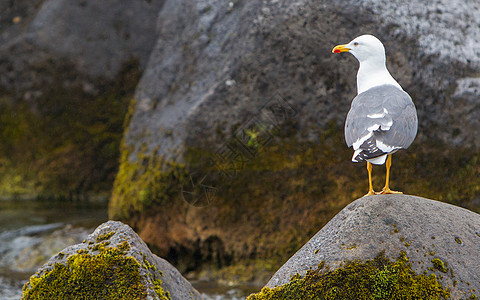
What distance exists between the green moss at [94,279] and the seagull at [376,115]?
1.61m

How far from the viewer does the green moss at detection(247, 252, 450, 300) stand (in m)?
3.51

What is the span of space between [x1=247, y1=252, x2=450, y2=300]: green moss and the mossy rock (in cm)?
100

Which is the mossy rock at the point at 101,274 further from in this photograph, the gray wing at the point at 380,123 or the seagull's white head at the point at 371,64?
the seagull's white head at the point at 371,64

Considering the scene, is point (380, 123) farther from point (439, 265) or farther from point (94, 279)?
point (94, 279)

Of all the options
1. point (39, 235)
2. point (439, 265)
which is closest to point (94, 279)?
point (439, 265)

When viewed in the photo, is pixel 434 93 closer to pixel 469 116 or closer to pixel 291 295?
pixel 469 116

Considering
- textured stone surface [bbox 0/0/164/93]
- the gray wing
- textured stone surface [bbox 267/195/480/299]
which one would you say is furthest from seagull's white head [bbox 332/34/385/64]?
textured stone surface [bbox 0/0/164/93]

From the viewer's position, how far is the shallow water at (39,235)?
641 cm

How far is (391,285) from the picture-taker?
352cm

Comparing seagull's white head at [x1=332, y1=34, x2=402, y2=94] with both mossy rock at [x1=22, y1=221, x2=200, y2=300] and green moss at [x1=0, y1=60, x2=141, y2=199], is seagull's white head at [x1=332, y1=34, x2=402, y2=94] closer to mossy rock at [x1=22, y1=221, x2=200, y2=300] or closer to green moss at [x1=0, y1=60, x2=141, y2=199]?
mossy rock at [x1=22, y1=221, x2=200, y2=300]

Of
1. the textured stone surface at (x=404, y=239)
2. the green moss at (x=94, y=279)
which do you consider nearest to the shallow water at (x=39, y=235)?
the green moss at (x=94, y=279)

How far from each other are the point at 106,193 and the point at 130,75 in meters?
1.96

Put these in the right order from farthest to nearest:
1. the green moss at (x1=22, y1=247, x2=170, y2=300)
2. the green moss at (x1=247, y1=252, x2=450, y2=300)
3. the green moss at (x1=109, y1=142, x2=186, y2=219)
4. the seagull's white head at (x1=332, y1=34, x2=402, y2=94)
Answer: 1. the green moss at (x1=109, y1=142, x2=186, y2=219)
2. the seagull's white head at (x1=332, y1=34, x2=402, y2=94)
3. the green moss at (x1=22, y1=247, x2=170, y2=300)
4. the green moss at (x1=247, y1=252, x2=450, y2=300)

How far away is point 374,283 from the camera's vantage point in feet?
11.6
